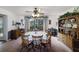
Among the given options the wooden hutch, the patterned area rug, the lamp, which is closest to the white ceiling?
the lamp

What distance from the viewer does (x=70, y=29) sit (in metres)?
3.46

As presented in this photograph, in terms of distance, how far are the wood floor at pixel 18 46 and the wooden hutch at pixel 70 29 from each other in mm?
142

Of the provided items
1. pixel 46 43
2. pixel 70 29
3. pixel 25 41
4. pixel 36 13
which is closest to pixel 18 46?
pixel 25 41

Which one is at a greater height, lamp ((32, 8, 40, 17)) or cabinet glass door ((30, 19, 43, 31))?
lamp ((32, 8, 40, 17))

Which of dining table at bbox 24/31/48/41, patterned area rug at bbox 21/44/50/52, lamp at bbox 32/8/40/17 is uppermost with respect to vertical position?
lamp at bbox 32/8/40/17

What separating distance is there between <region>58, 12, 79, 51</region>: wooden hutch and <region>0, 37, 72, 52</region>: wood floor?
14cm

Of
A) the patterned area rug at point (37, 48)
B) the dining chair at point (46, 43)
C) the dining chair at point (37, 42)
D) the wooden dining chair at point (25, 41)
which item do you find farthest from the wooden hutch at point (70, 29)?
Result: the wooden dining chair at point (25, 41)

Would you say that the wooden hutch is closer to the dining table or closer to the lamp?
the dining table

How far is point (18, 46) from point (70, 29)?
1.35 m

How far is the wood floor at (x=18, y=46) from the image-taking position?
3447mm

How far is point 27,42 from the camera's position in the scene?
11.3ft

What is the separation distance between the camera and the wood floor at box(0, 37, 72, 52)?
3447mm
